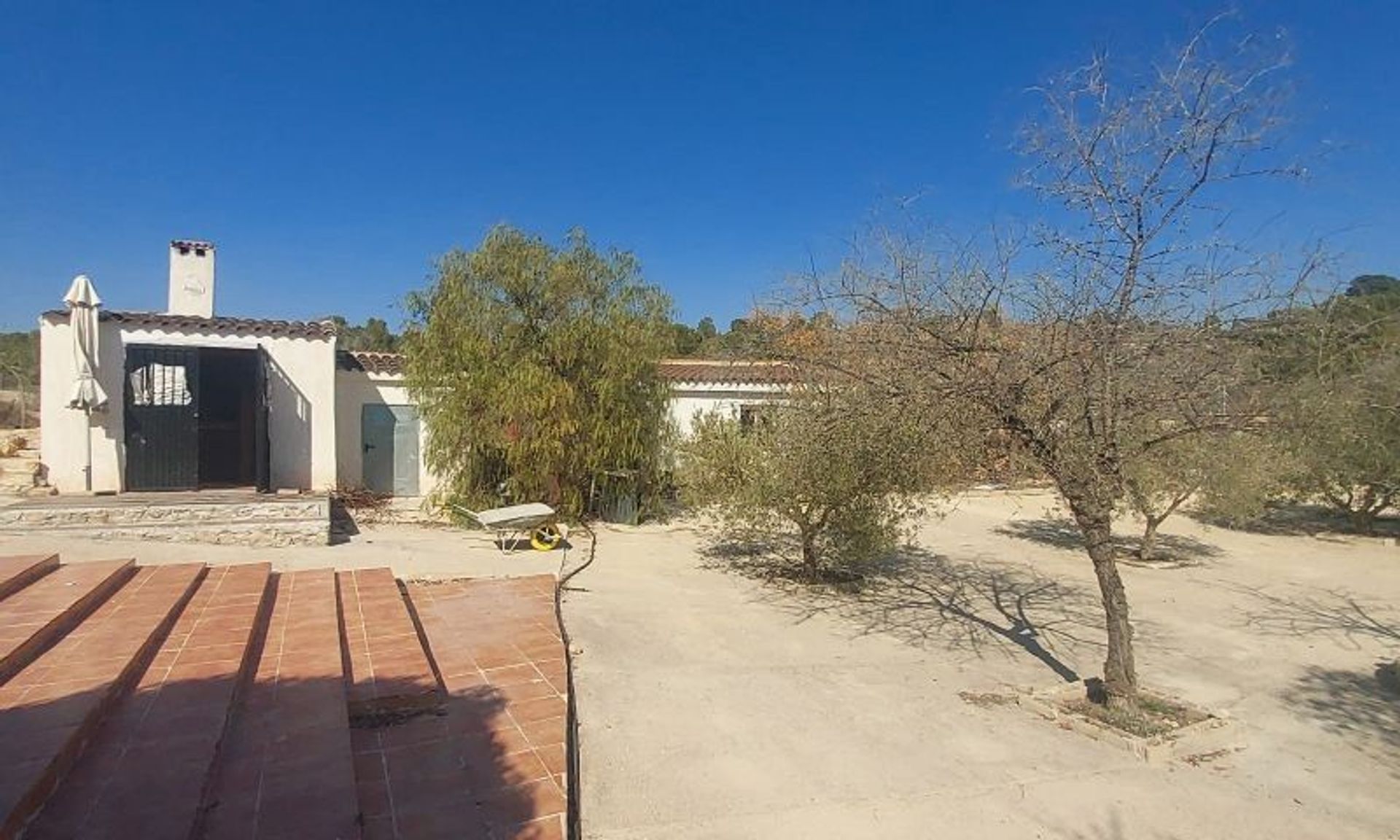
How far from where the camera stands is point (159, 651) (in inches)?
206

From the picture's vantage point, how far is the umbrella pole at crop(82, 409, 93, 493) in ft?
35.8

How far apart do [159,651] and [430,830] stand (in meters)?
2.95

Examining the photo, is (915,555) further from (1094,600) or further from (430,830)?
(430,830)

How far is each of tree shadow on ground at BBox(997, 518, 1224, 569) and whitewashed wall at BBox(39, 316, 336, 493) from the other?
1203cm

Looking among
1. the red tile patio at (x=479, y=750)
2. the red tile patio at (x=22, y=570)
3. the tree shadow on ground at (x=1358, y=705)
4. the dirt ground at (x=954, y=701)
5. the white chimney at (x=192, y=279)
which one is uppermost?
the white chimney at (x=192, y=279)

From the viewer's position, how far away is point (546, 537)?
11.2 meters

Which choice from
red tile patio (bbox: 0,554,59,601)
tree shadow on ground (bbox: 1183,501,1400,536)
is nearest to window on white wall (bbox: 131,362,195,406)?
red tile patio (bbox: 0,554,59,601)

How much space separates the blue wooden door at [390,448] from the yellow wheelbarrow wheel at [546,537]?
4.74 meters

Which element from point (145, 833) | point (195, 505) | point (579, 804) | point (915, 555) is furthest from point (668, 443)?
point (145, 833)

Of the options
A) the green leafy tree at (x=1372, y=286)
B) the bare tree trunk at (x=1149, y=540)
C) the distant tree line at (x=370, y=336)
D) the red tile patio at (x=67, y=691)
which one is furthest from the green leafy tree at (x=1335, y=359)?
the distant tree line at (x=370, y=336)

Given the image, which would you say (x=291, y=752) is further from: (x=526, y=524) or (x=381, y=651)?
(x=526, y=524)

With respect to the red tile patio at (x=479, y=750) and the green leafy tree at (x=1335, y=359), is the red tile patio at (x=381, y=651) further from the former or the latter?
the green leafy tree at (x=1335, y=359)

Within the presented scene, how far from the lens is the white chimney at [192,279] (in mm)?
12438

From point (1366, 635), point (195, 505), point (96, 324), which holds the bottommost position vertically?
point (1366, 635)
